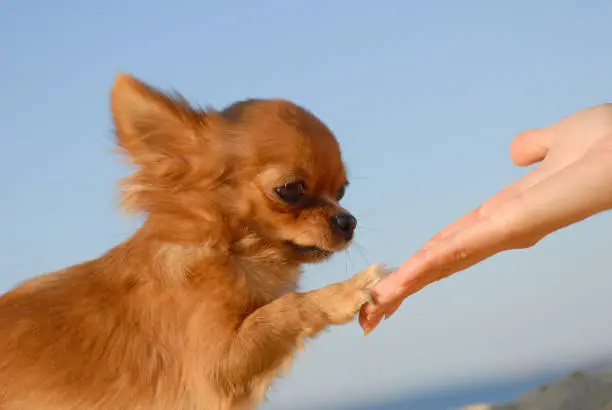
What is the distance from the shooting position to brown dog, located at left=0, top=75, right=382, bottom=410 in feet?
12.1

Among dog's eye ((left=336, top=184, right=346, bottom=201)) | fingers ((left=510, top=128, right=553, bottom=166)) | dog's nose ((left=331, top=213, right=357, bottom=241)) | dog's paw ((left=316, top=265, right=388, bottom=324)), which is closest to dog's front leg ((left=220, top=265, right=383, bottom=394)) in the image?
dog's paw ((left=316, top=265, right=388, bottom=324))

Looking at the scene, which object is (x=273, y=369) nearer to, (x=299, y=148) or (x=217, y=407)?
(x=217, y=407)

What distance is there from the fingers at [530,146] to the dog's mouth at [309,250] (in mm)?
1052

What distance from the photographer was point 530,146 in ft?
12.1

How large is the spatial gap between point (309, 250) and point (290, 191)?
36 centimetres

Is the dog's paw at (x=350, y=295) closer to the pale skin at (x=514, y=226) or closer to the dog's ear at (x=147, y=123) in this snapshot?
the pale skin at (x=514, y=226)

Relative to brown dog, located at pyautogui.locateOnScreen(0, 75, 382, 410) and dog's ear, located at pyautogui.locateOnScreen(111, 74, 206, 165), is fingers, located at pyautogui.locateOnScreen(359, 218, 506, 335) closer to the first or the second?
brown dog, located at pyautogui.locateOnScreen(0, 75, 382, 410)

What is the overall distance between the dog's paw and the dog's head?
56cm

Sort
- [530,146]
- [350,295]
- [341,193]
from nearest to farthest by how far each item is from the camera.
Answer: [350,295] < [530,146] < [341,193]

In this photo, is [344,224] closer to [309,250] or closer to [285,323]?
[309,250]

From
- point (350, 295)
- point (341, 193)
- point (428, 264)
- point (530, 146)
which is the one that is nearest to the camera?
point (428, 264)

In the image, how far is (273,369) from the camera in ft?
11.5

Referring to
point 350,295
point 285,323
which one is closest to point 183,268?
point 285,323

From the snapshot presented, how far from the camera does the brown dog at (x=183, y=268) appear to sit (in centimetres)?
369
